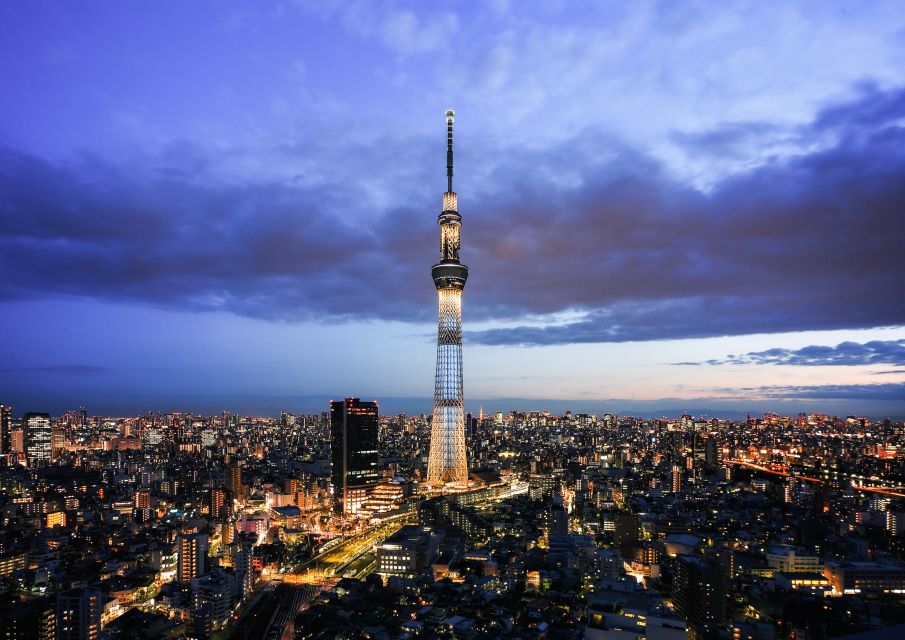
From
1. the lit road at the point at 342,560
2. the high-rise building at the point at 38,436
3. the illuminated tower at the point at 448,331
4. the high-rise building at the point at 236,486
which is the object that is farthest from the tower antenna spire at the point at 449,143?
the high-rise building at the point at 38,436

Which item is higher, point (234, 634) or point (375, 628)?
point (375, 628)

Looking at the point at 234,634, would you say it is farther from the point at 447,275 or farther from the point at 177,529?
the point at 447,275

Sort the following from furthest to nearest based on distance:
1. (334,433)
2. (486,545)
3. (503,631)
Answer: (334,433) < (486,545) < (503,631)

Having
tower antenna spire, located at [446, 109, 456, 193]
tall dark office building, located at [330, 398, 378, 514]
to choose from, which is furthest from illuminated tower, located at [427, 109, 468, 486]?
tall dark office building, located at [330, 398, 378, 514]

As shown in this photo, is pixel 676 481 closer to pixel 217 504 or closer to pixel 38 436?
pixel 217 504

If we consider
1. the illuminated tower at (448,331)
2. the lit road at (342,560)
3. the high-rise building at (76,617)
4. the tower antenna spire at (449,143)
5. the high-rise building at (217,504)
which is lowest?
the high-rise building at (217,504)

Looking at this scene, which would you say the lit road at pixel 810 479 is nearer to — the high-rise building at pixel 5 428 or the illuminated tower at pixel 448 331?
the illuminated tower at pixel 448 331

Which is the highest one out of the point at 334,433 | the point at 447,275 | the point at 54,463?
the point at 447,275

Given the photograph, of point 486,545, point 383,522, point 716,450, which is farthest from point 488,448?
point 486,545
